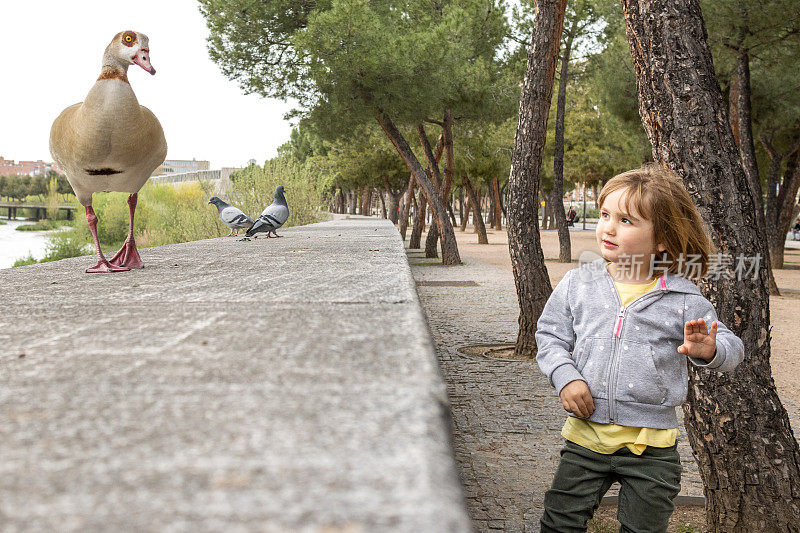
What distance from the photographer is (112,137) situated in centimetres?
374

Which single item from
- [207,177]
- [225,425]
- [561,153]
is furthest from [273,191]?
[207,177]

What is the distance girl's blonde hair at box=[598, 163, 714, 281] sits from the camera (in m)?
2.49

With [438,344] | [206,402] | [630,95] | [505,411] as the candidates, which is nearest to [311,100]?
[630,95]

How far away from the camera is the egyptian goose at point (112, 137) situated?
12.2ft

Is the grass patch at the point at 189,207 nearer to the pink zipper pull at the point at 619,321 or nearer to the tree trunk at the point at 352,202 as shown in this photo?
the pink zipper pull at the point at 619,321

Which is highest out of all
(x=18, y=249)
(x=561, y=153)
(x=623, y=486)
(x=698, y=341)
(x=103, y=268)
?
(x=561, y=153)

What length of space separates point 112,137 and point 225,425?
3222mm

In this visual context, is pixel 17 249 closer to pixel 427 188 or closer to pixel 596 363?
pixel 427 188

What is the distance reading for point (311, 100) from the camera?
1736cm

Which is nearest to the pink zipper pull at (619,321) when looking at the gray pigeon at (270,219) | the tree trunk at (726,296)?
the tree trunk at (726,296)

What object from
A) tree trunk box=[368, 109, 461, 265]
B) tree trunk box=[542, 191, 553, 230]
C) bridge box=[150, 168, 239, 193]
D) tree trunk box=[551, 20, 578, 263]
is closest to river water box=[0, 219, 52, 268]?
bridge box=[150, 168, 239, 193]

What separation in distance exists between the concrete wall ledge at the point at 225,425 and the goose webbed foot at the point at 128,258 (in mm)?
2120

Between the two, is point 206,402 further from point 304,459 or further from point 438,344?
point 438,344

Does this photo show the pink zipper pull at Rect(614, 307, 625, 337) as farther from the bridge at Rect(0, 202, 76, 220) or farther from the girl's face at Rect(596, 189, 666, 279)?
the bridge at Rect(0, 202, 76, 220)
